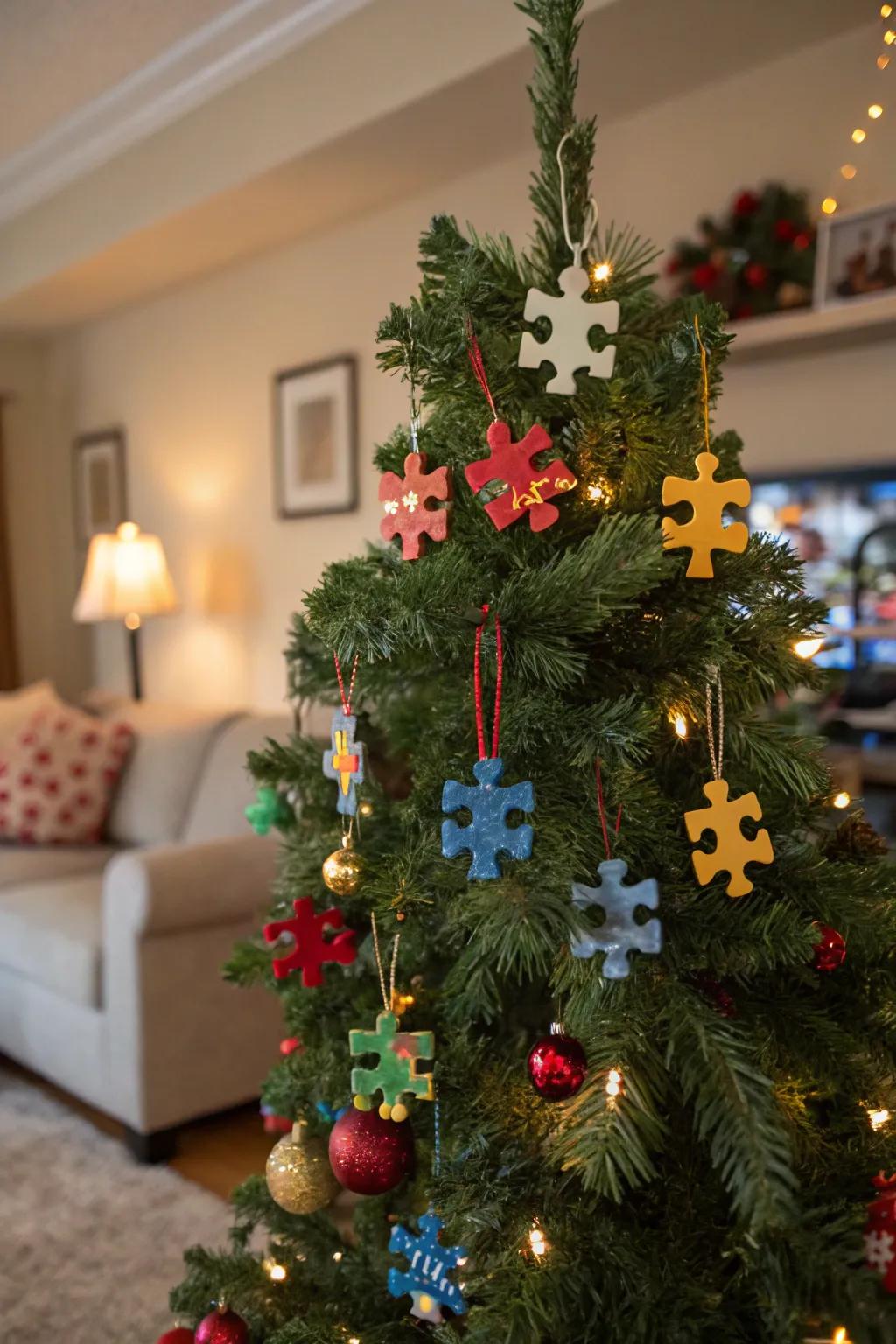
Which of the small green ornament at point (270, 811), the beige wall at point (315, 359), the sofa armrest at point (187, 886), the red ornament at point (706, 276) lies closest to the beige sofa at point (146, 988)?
the sofa armrest at point (187, 886)

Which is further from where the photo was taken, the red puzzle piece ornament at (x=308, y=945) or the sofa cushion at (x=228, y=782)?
the sofa cushion at (x=228, y=782)

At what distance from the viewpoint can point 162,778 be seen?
10.2 feet

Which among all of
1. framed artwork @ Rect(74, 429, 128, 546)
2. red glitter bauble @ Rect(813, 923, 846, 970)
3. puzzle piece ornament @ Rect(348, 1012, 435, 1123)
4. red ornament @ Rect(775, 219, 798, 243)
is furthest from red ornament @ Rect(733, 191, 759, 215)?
framed artwork @ Rect(74, 429, 128, 546)

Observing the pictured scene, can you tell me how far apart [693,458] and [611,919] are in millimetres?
421

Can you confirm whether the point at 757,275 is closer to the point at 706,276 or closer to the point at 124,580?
the point at 706,276

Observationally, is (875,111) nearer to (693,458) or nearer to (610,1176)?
(693,458)

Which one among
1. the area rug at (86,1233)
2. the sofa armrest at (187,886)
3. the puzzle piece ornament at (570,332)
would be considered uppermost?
the puzzle piece ornament at (570,332)

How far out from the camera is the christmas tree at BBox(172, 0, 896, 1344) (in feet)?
2.51

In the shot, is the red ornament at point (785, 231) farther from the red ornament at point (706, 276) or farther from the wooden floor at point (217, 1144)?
the wooden floor at point (217, 1144)

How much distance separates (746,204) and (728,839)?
1.78m

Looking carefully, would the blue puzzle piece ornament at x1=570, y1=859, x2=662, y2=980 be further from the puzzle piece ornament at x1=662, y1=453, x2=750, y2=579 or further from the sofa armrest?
the sofa armrest

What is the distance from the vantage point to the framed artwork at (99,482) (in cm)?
435

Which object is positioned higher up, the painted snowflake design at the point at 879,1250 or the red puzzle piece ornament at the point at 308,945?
the red puzzle piece ornament at the point at 308,945

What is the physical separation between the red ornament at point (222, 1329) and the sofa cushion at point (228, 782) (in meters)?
1.72
